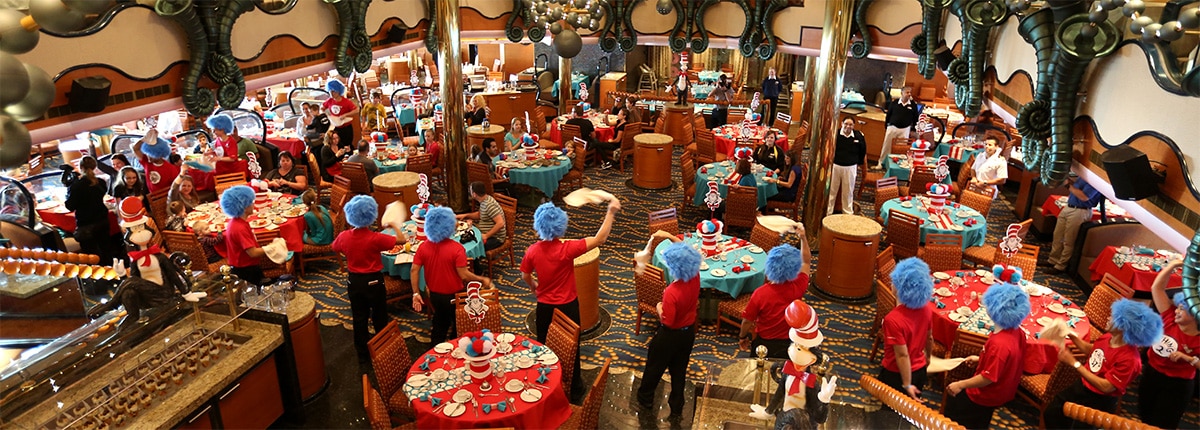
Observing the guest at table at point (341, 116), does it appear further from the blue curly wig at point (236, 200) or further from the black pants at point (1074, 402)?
the black pants at point (1074, 402)

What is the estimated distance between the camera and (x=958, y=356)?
589cm

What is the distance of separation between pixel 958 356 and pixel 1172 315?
5.34ft

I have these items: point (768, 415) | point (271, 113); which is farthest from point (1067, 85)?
point (271, 113)

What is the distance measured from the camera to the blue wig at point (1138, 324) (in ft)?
16.1

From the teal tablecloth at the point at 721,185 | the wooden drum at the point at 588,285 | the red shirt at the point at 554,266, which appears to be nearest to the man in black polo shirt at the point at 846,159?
the teal tablecloth at the point at 721,185

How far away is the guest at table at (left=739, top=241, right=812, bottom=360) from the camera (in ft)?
18.1

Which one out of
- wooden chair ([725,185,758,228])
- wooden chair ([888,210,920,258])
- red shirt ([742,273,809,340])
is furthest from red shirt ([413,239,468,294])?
wooden chair ([888,210,920,258])

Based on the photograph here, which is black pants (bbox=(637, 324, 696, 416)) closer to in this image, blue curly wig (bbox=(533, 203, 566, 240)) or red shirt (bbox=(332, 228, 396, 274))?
blue curly wig (bbox=(533, 203, 566, 240))

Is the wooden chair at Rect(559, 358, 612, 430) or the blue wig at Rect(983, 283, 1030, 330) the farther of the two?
the blue wig at Rect(983, 283, 1030, 330)

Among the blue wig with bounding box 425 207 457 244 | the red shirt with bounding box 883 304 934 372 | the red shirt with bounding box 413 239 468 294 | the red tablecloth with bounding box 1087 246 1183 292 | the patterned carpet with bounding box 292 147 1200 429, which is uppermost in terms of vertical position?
the blue wig with bounding box 425 207 457 244

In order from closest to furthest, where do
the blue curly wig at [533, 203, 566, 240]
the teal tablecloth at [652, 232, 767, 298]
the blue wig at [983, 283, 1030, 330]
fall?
the blue wig at [983, 283, 1030, 330]
the blue curly wig at [533, 203, 566, 240]
the teal tablecloth at [652, 232, 767, 298]

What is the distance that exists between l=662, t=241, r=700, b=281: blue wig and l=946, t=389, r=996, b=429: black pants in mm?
2138

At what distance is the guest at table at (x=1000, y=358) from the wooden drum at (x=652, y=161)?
7188 mm

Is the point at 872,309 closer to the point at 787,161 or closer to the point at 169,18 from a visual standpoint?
the point at 787,161
